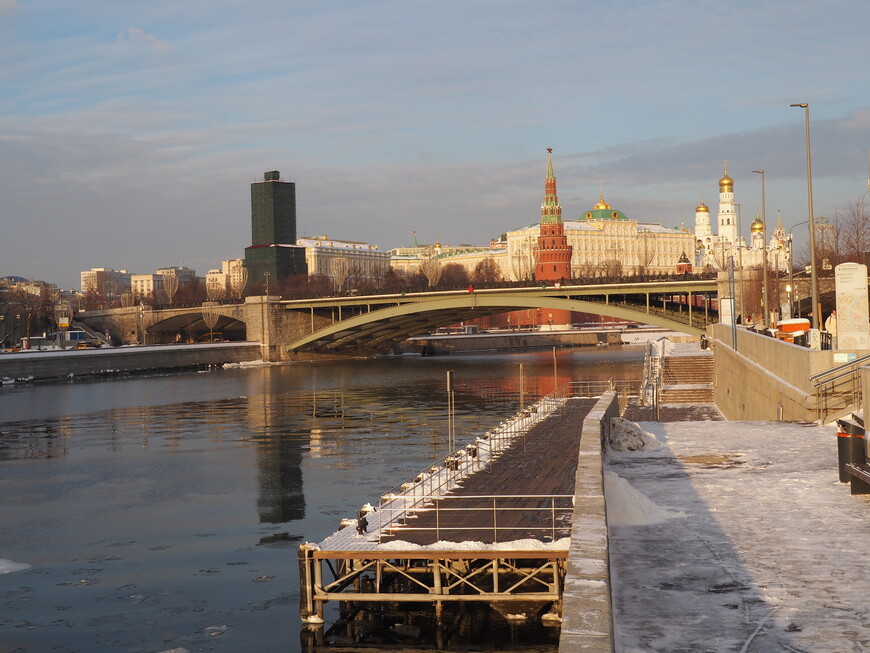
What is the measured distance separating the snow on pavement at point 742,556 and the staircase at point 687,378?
2537 cm

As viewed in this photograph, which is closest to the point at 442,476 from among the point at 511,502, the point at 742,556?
the point at 511,502

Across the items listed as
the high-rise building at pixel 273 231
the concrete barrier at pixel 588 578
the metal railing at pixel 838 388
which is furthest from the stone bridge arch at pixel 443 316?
the high-rise building at pixel 273 231

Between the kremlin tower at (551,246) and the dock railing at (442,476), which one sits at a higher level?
A: the kremlin tower at (551,246)

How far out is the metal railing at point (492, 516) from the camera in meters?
15.9

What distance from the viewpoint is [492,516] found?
17359 millimetres

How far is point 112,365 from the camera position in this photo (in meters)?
86.0

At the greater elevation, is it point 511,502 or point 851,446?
point 851,446

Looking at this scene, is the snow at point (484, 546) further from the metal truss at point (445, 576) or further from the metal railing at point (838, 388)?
the metal railing at point (838, 388)

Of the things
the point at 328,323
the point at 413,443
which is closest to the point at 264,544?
the point at 413,443

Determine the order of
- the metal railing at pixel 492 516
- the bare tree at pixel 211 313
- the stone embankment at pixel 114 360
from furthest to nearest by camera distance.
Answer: the bare tree at pixel 211 313
the stone embankment at pixel 114 360
the metal railing at pixel 492 516

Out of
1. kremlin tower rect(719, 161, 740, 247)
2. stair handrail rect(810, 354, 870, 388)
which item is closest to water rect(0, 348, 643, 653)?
stair handrail rect(810, 354, 870, 388)

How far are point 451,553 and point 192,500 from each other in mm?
13559

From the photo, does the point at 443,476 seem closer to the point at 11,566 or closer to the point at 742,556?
the point at 11,566

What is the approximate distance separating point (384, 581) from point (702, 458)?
619cm
